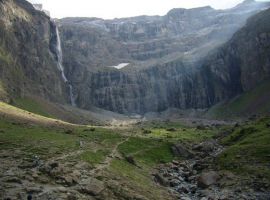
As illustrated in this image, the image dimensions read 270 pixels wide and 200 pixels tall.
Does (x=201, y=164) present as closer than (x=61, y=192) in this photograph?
No

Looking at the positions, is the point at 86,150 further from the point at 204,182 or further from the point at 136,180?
the point at 204,182

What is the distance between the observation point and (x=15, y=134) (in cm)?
9412

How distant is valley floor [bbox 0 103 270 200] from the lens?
196 feet

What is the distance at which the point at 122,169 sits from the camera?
76.4 meters

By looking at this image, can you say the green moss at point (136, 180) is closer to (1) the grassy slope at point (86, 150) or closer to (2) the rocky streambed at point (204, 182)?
(1) the grassy slope at point (86, 150)

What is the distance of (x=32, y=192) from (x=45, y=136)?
143 ft

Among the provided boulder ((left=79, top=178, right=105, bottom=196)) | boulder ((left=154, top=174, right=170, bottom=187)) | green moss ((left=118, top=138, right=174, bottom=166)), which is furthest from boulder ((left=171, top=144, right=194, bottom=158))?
boulder ((left=79, top=178, right=105, bottom=196))

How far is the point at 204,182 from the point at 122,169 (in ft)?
46.2

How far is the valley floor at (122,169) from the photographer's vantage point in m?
59.8

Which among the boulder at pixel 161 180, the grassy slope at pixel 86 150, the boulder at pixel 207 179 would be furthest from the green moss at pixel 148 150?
the boulder at pixel 207 179

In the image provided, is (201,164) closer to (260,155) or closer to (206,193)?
(260,155)

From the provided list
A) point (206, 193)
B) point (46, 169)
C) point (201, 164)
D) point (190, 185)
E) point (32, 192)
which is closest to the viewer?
point (32, 192)

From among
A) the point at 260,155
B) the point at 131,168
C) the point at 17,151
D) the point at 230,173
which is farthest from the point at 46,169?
the point at 260,155

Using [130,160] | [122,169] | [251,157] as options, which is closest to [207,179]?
[251,157]
